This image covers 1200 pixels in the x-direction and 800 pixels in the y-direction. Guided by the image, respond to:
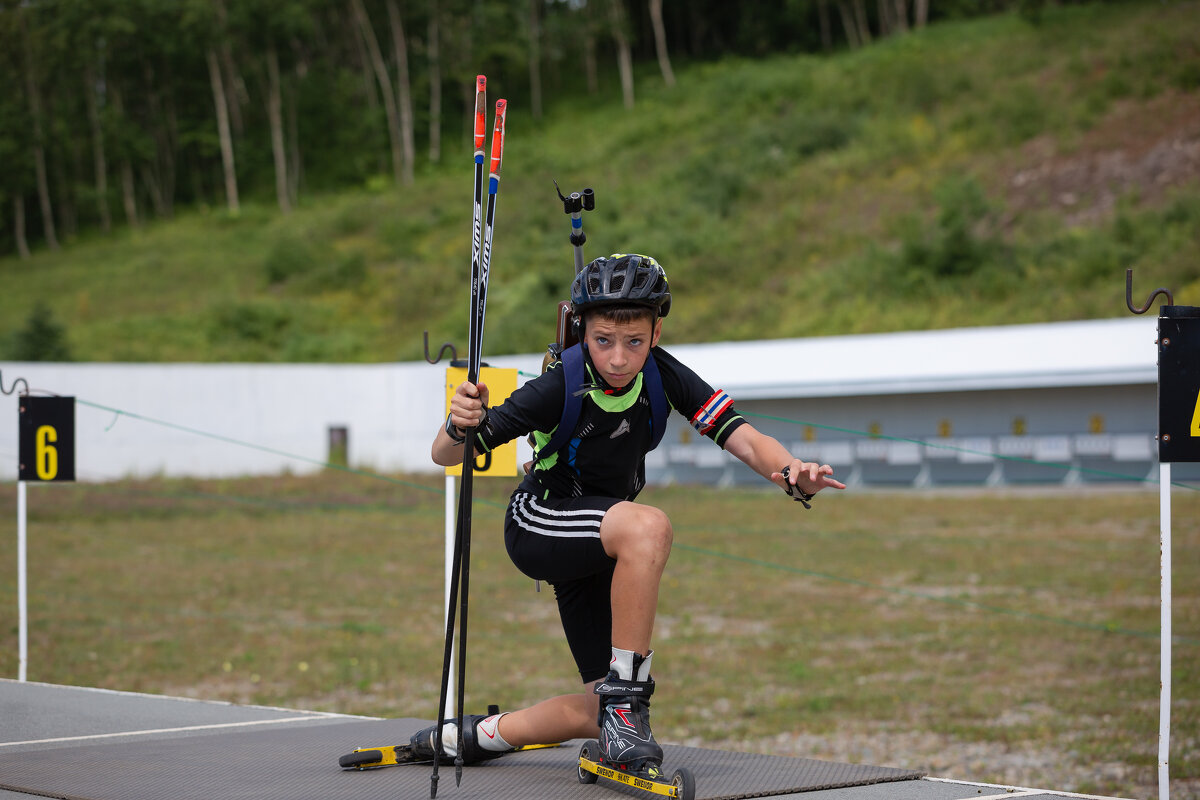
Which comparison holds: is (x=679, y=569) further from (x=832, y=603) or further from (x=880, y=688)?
(x=880, y=688)

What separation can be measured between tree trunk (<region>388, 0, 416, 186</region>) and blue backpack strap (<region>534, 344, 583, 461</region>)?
164ft

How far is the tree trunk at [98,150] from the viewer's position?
56.0 meters

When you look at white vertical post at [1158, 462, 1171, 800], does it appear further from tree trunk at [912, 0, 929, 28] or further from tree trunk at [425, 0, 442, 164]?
tree trunk at [912, 0, 929, 28]

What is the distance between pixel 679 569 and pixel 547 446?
34.7 feet

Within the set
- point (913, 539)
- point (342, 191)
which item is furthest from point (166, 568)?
point (342, 191)

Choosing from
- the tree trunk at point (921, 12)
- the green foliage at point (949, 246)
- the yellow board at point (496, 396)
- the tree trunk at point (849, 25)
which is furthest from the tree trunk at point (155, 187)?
the yellow board at point (496, 396)

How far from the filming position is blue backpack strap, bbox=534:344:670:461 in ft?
11.4

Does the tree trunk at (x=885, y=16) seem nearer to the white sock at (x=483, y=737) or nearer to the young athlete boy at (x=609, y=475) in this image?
the young athlete boy at (x=609, y=475)

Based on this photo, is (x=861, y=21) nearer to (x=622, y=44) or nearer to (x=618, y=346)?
(x=622, y=44)

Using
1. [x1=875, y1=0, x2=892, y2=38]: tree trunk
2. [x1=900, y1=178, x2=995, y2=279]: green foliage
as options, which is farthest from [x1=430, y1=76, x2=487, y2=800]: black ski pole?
[x1=875, y1=0, x2=892, y2=38]: tree trunk

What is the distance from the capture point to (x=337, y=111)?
188ft

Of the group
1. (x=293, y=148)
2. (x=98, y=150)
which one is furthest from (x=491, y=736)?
(x=98, y=150)

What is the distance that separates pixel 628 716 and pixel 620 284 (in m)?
1.21

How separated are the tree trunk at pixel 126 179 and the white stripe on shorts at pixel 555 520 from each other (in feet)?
188
